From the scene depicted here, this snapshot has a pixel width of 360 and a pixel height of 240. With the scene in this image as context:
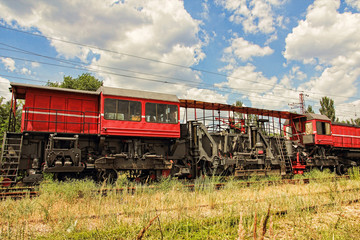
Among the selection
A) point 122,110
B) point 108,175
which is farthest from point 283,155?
point 108,175

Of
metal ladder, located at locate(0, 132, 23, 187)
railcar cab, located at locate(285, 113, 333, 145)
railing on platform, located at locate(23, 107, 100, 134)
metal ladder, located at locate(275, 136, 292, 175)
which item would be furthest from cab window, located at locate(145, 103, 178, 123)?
railcar cab, located at locate(285, 113, 333, 145)

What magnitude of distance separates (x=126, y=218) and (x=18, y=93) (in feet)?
30.1

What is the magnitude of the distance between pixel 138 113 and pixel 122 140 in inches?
61.6

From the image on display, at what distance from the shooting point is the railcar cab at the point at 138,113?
11523 millimetres

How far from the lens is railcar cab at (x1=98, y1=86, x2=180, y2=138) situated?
11523mm

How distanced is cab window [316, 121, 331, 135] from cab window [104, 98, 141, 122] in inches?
574

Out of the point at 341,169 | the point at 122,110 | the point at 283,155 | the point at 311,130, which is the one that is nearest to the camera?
the point at 122,110

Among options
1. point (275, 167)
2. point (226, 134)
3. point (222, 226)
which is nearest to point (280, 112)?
point (275, 167)

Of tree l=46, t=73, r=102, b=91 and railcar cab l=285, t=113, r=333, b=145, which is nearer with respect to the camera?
railcar cab l=285, t=113, r=333, b=145

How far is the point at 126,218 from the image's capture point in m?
5.69

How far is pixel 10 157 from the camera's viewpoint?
31.8 ft

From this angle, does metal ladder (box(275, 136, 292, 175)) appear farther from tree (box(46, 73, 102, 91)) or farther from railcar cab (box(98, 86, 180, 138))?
tree (box(46, 73, 102, 91))

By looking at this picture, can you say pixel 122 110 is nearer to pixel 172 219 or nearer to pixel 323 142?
pixel 172 219

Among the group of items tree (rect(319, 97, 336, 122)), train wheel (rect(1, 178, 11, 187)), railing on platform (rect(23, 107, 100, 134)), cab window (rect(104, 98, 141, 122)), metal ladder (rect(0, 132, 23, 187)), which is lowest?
train wheel (rect(1, 178, 11, 187))
